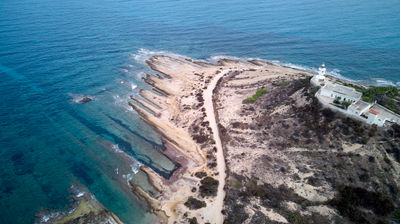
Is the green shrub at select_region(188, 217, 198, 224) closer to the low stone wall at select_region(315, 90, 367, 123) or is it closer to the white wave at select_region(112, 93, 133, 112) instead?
the low stone wall at select_region(315, 90, 367, 123)

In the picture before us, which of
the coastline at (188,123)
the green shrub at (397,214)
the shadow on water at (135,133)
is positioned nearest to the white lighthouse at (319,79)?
the coastline at (188,123)

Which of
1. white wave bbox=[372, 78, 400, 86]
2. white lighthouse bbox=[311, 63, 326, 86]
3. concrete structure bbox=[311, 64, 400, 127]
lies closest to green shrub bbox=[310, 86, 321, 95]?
concrete structure bbox=[311, 64, 400, 127]

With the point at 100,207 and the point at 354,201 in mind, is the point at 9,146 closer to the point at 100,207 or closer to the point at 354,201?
the point at 100,207

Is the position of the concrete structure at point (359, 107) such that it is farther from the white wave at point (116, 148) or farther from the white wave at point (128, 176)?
the white wave at point (116, 148)

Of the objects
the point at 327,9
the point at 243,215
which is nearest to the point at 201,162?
the point at 243,215

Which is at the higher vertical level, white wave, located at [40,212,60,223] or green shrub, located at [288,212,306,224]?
green shrub, located at [288,212,306,224]
